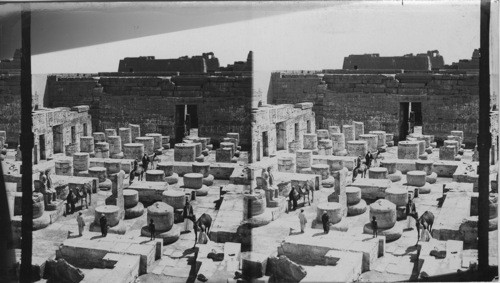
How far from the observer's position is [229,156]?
45.8 feet

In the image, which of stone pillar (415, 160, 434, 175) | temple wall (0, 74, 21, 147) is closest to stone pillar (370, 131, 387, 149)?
stone pillar (415, 160, 434, 175)

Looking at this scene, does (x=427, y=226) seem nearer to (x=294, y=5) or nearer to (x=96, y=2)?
(x=294, y=5)

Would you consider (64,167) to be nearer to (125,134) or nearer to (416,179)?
(125,134)

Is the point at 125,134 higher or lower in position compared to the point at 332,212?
higher

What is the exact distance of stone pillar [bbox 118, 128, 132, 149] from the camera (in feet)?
47.9

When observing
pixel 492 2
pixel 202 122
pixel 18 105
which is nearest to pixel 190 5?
pixel 492 2

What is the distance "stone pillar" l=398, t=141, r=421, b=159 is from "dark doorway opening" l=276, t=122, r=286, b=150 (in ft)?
11.0

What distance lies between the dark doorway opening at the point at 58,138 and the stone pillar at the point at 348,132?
28.5ft

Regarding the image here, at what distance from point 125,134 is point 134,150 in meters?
0.86

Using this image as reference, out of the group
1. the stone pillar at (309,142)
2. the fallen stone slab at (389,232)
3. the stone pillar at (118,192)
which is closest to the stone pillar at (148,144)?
the stone pillar at (118,192)

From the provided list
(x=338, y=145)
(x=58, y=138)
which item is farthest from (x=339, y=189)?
(x=58, y=138)

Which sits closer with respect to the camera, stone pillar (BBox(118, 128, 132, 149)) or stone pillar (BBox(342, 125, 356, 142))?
stone pillar (BBox(118, 128, 132, 149))

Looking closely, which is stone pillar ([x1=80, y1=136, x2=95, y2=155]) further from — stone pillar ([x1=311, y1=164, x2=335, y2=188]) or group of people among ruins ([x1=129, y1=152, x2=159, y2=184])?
stone pillar ([x1=311, y1=164, x2=335, y2=188])

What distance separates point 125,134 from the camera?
1479 cm
